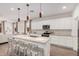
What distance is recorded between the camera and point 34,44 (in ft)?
7.09

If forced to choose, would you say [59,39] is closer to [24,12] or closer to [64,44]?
[64,44]

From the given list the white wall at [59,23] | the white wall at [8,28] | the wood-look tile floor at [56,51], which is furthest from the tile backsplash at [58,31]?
the white wall at [8,28]

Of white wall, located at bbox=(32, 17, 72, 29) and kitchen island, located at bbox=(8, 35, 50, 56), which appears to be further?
kitchen island, located at bbox=(8, 35, 50, 56)

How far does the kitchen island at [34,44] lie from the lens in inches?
83.0

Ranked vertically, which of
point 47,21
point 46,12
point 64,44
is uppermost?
point 46,12

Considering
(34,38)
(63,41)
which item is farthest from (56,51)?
(34,38)

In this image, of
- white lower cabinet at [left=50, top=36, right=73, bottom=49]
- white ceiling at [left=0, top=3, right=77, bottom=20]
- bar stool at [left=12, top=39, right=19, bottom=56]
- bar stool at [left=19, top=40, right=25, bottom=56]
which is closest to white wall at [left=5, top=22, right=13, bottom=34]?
white ceiling at [left=0, top=3, right=77, bottom=20]

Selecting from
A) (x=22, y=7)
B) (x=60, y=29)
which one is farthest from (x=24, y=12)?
(x=60, y=29)

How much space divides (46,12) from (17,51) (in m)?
1.19

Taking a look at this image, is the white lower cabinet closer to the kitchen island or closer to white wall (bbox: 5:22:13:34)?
the kitchen island

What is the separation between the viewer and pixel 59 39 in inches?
80.2

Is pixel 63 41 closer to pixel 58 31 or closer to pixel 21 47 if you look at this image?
pixel 58 31

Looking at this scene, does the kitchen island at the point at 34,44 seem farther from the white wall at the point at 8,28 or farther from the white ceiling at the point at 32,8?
the white ceiling at the point at 32,8

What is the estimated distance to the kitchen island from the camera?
2.11m
